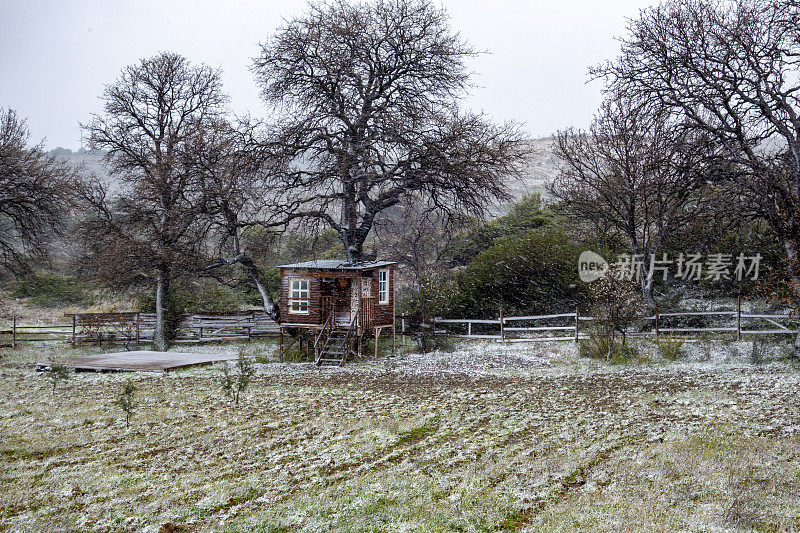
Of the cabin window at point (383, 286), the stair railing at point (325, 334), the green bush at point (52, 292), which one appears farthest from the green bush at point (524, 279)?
the green bush at point (52, 292)

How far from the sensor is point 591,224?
30.4 metres

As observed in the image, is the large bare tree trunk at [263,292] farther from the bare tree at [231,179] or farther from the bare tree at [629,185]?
the bare tree at [629,185]

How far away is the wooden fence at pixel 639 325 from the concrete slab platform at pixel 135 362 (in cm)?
1010

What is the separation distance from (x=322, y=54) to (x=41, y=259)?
16040 millimetres

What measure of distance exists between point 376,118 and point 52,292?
3229cm

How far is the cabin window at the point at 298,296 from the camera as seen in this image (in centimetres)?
2359

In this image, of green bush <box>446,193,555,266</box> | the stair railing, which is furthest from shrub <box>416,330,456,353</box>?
green bush <box>446,193,555,266</box>

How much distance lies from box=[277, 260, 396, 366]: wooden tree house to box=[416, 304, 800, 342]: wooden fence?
444 centimetres

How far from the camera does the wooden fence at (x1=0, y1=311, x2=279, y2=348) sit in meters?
29.0

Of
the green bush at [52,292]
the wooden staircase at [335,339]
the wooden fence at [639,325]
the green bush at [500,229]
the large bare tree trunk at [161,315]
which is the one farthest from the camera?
the green bush at [52,292]

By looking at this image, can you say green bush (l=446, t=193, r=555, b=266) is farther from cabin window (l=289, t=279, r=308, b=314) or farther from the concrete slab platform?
the concrete slab platform

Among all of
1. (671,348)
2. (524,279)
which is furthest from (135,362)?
(671,348)

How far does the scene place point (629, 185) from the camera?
25375 mm

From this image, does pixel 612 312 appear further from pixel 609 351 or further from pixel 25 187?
pixel 25 187
